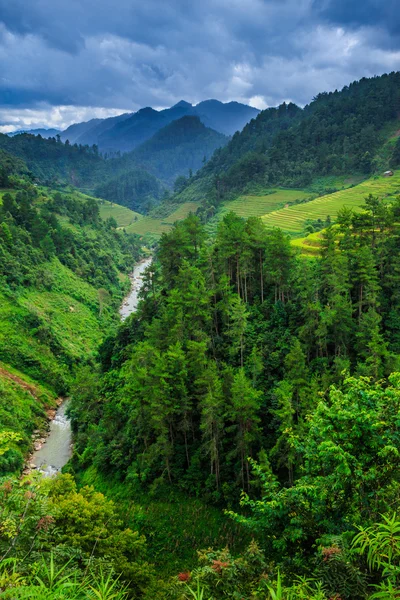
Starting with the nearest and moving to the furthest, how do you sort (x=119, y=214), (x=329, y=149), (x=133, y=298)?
(x=133, y=298) → (x=329, y=149) → (x=119, y=214)

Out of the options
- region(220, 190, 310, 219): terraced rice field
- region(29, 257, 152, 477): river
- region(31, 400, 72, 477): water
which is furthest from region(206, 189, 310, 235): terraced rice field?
region(31, 400, 72, 477): water

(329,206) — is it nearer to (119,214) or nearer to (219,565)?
(219,565)

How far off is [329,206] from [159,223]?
304 ft

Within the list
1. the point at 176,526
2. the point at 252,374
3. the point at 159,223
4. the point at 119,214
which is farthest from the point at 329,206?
the point at 119,214

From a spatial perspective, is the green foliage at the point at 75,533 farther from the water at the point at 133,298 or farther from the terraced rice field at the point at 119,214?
the terraced rice field at the point at 119,214

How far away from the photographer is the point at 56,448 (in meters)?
40.8

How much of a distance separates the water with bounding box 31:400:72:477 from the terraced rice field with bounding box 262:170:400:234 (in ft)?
150

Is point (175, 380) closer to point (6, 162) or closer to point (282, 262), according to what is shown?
point (282, 262)

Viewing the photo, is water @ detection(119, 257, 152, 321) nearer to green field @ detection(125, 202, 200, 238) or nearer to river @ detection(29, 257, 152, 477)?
river @ detection(29, 257, 152, 477)

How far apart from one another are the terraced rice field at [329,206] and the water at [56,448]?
45.7m

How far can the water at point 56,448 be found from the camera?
3766cm

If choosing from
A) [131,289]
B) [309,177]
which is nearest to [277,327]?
[131,289]

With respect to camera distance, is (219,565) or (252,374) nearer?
(219,565)

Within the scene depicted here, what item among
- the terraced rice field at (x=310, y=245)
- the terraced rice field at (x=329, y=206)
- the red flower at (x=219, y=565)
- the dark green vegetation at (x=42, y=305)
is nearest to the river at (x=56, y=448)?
the dark green vegetation at (x=42, y=305)
